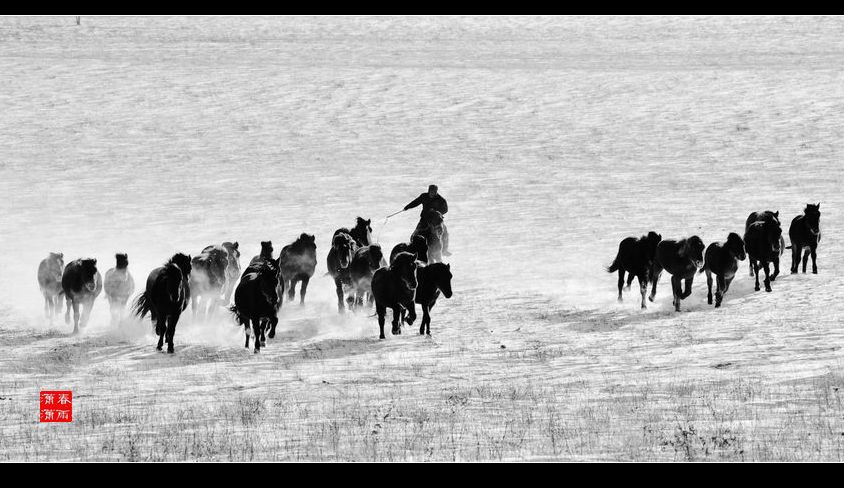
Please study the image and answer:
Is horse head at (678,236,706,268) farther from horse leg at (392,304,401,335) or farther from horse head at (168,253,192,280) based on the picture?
horse head at (168,253,192,280)

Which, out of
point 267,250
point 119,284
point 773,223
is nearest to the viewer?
point 119,284

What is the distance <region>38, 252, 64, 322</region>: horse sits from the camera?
17281mm

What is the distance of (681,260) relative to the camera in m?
16.9

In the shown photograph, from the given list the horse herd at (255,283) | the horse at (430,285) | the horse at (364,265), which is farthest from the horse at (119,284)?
the horse at (430,285)

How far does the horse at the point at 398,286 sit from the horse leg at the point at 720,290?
536 centimetres

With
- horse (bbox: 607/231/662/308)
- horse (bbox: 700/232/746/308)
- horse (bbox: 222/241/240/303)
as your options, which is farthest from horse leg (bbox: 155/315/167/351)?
horse (bbox: 700/232/746/308)

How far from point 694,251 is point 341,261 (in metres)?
5.93

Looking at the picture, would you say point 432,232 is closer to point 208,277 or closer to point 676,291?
point 208,277

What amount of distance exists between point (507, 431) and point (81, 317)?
29.7 feet

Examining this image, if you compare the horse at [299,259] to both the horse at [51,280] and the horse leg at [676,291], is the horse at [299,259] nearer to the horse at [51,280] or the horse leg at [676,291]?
the horse at [51,280]

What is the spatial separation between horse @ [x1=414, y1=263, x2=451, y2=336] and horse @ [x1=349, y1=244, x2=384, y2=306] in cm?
142

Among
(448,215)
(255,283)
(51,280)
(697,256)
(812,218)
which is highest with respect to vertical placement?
(448,215)

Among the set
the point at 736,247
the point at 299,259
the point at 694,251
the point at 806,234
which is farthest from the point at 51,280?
the point at 806,234

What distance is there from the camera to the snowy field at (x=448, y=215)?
10352mm
